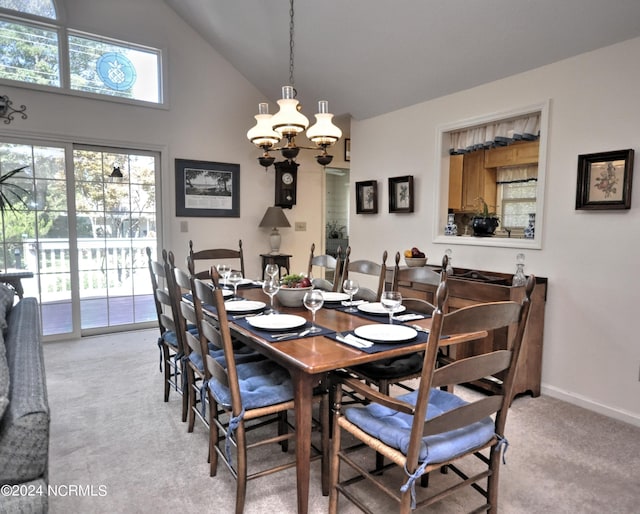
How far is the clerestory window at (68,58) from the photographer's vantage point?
12.4 ft

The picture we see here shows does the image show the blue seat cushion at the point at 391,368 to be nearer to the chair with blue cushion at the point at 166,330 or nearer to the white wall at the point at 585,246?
the chair with blue cushion at the point at 166,330

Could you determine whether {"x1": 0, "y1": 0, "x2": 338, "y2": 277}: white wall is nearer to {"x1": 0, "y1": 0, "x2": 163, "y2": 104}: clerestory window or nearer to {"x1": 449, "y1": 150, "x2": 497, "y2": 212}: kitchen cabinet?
{"x1": 0, "y1": 0, "x2": 163, "y2": 104}: clerestory window

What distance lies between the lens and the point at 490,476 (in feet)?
5.13

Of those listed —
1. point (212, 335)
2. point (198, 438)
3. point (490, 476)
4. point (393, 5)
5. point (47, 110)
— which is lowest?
point (198, 438)

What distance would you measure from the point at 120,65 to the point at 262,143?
8.28 ft

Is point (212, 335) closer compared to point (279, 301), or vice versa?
Result: point (212, 335)

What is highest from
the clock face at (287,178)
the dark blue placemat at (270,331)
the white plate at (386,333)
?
the clock face at (287,178)

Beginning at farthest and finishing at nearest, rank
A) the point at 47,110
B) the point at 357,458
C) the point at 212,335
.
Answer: the point at 47,110
the point at 357,458
the point at 212,335

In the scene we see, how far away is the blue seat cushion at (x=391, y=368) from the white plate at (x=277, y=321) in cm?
42

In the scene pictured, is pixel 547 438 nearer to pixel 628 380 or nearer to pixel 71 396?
pixel 628 380

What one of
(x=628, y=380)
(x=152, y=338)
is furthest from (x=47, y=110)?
(x=628, y=380)

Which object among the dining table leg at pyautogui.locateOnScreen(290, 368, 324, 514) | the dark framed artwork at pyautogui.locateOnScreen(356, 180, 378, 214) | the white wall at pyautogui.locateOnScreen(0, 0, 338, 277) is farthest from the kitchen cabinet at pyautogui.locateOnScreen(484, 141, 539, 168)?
the dining table leg at pyautogui.locateOnScreen(290, 368, 324, 514)

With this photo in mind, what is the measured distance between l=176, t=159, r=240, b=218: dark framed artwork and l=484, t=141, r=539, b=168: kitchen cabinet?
9.96 ft

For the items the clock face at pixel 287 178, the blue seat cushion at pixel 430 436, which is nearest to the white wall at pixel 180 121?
the clock face at pixel 287 178
